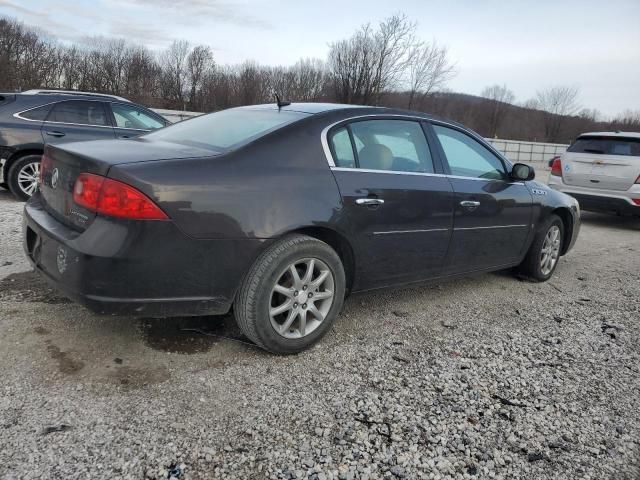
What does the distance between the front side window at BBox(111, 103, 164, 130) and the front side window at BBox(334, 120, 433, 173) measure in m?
5.39

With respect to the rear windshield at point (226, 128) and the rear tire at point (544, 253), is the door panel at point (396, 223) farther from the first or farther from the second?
the rear tire at point (544, 253)

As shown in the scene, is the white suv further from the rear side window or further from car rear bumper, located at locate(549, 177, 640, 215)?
the rear side window

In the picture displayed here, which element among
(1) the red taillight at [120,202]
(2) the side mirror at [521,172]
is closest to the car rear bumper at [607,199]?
(2) the side mirror at [521,172]

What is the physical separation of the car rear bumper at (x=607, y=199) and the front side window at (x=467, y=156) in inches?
189

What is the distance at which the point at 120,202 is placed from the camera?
7.92 feet

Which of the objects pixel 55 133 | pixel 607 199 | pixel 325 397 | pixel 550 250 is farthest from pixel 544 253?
pixel 55 133

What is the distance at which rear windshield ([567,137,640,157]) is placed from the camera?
812 cm

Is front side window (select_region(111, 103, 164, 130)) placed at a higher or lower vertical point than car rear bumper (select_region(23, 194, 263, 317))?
higher

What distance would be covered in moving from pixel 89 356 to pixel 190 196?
1086 millimetres

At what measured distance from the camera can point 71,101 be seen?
7164mm

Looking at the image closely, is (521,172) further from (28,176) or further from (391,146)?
(28,176)

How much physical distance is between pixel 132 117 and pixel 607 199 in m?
7.56

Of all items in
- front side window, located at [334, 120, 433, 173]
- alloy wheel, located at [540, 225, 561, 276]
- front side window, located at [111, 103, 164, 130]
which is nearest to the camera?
front side window, located at [334, 120, 433, 173]

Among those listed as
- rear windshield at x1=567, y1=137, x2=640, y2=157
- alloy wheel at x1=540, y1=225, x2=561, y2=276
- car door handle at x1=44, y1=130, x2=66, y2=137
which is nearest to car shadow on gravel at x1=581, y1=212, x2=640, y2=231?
rear windshield at x1=567, y1=137, x2=640, y2=157
